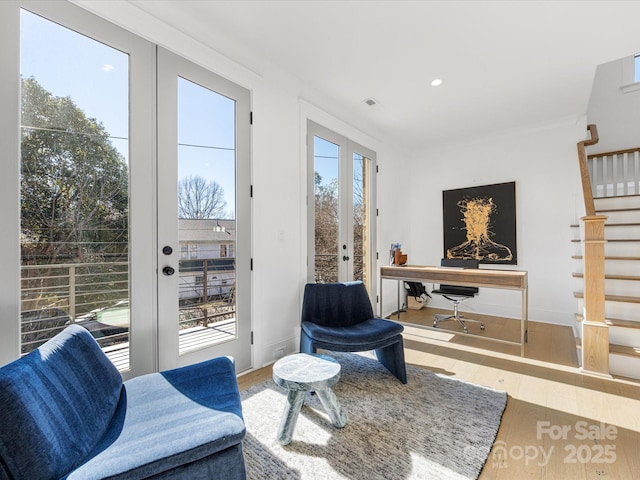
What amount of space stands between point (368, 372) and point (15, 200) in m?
2.63

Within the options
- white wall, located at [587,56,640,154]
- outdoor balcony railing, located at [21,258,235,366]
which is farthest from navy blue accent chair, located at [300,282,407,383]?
white wall, located at [587,56,640,154]

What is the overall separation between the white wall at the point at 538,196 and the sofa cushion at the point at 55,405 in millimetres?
4904

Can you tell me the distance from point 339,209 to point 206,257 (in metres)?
1.84

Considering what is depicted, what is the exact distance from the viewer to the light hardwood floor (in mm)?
1547

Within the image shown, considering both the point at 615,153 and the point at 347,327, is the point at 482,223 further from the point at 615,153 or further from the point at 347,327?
the point at 347,327

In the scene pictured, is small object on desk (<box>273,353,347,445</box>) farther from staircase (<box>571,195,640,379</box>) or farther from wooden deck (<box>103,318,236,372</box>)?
staircase (<box>571,195,640,379</box>)

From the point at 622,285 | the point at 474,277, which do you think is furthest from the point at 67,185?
the point at 622,285

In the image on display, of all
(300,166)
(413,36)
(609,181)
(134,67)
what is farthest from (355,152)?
(609,181)

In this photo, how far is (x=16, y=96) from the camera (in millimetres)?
1487

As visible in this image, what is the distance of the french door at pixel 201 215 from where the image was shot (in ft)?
6.79

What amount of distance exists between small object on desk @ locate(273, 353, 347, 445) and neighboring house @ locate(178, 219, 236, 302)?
89 centimetres

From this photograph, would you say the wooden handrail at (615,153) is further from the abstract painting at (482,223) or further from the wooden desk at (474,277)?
the wooden desk at (474,277)

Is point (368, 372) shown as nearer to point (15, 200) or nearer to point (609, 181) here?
point (15, 200)

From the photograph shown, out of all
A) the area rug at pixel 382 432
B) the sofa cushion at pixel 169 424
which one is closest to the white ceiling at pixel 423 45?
the sofa cushion at pixel 169 424
